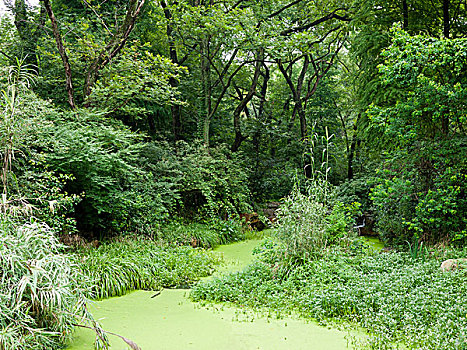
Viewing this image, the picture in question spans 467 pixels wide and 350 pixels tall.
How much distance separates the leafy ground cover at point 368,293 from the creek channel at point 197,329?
0.26 m

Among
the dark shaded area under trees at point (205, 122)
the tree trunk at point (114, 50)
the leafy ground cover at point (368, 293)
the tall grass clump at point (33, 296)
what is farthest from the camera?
the tree trunk at point (114, 50)

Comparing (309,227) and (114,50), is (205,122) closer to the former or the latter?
(114,50)

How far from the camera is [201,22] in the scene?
862 cm

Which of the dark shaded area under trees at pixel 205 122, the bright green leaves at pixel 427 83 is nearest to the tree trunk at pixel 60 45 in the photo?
the dark shaded area under trees at pixel 205 122

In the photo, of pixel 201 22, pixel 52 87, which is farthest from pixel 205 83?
pixel 52 87

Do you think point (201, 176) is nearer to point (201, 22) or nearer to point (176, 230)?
point (176, 230)

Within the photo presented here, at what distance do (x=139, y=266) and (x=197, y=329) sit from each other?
6.48 feet

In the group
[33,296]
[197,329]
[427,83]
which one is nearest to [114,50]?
[427,83]

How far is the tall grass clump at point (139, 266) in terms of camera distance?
4.58 meters

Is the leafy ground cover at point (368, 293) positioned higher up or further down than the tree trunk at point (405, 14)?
further down

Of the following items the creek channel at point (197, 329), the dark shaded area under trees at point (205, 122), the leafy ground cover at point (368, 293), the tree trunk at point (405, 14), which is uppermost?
the tree trunk at point (405, 14)

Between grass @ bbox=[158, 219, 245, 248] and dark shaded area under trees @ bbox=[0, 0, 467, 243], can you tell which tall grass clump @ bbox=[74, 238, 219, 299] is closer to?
dark shaded area under trees @ bbox=[0, 0, 467, 243]

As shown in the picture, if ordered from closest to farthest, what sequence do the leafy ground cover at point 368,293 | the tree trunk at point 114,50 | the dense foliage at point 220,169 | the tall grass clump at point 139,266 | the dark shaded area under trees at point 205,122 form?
1. the leafy ground cover at point 368,293
2. the dense foliage at point 220,169
3. the tall grass clump at point 139,266
4. the dark shaded area under trees at point 205,122
5. the tree trunk at point 114,50

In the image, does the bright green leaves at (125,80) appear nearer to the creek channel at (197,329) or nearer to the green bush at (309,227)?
the green bush at (309,227)
